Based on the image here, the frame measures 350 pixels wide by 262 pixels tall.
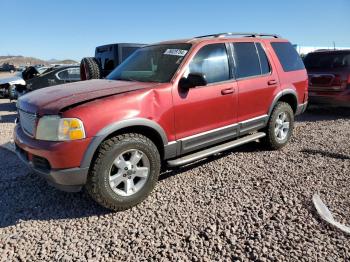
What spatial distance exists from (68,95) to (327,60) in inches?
295

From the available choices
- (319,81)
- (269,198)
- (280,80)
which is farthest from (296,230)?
(319,81)

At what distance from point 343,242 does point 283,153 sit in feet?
8.50

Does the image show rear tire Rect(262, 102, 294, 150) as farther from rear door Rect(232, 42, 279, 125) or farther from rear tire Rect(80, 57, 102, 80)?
rear tire Rect(80, 57, 102, 80)

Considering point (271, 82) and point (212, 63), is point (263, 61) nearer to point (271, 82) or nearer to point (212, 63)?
point (271, 82)

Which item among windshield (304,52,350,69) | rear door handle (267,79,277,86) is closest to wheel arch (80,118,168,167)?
rear door handle (267,79,277,86)

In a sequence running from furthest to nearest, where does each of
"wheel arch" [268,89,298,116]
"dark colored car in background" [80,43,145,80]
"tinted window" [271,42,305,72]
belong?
"dark colored car in background" [80,43,145,80] < "tinted window" [271,42,305,72] < "wheel arch" [268,89,298,116]

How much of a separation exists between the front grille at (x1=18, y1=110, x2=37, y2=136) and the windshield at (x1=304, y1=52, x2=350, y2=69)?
7601mm

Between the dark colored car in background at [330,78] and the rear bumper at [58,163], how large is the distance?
6883 mm

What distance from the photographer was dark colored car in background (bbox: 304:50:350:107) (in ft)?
25.8

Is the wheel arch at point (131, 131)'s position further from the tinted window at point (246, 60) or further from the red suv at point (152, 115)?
the tinted window at point (246, 60)

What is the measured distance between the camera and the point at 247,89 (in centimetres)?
464

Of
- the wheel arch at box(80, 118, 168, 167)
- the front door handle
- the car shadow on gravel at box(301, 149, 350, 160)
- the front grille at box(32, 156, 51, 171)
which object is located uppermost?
the front door handle

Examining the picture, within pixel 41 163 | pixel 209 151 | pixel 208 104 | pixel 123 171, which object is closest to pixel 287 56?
pixel 208 104

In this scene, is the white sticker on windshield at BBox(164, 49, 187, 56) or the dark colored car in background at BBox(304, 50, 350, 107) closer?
the white sticker on windshield at BBox(164, 49, 187, 56)
